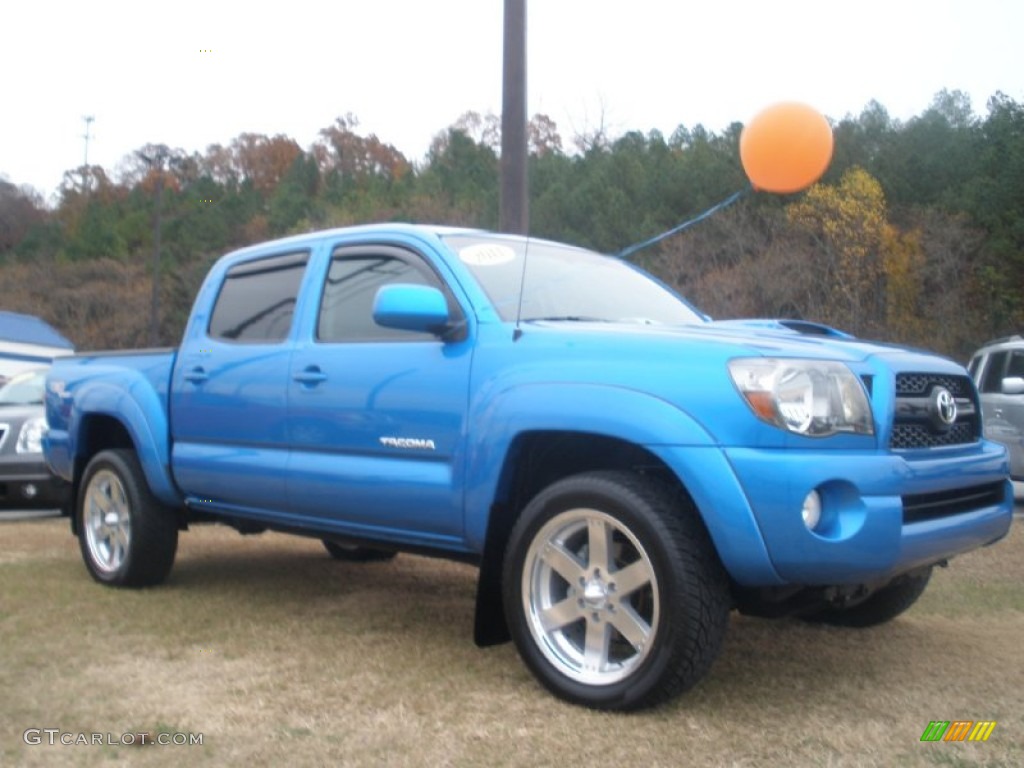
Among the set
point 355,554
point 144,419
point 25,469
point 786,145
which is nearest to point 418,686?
point 144,419

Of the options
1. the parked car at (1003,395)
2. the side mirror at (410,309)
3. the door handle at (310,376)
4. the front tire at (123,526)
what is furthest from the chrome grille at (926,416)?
the parked car at (1003,395)

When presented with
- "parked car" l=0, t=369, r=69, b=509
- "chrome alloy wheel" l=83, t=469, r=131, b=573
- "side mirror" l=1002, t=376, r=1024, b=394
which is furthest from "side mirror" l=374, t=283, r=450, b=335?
"side mirror" l=1002, t=376, r=1024, b=394

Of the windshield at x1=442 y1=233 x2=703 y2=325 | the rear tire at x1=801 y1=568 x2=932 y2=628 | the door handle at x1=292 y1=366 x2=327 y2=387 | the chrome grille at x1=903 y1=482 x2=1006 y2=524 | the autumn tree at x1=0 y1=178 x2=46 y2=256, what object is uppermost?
the autumn tree at x1=0 y1=178 x2=46 y2=256

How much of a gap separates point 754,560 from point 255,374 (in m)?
2.62

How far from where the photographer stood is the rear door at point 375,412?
4293mm

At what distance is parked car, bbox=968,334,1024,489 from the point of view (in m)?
10.5

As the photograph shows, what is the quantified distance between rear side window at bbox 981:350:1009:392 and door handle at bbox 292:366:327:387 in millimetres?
8304

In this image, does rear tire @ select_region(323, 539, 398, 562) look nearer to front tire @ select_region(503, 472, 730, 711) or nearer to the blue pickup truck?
the blue pickup truck

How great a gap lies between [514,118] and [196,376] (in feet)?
14.5

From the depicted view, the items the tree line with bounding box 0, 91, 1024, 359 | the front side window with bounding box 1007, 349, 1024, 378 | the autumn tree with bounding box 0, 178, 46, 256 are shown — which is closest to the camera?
the front side window with bounding box 1007, 349, 1024, 378

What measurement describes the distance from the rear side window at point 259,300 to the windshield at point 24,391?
569cm

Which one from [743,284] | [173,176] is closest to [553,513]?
[743,284]

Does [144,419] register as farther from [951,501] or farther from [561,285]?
[951,501]

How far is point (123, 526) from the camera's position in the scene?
6090 mm
